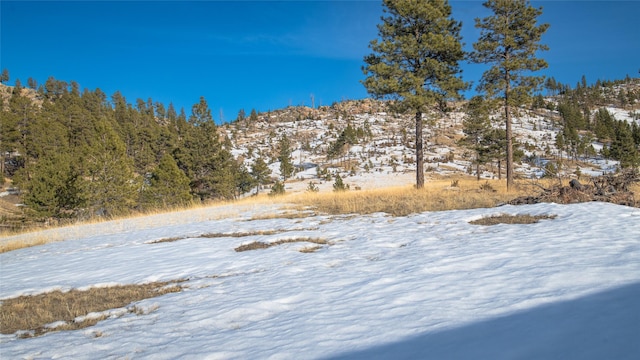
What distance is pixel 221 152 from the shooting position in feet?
114

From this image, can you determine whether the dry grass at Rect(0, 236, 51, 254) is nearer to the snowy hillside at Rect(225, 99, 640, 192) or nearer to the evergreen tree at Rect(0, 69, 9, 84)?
the snowy hillside at Rect(225, 99, 640, 192)

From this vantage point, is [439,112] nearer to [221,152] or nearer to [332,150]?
[221,152]

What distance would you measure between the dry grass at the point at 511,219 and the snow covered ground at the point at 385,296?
0.46 metres

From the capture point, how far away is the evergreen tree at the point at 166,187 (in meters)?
27.8

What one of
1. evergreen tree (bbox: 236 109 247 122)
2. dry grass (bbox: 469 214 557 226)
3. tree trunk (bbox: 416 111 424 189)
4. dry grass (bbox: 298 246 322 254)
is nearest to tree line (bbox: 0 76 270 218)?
tree trunk (bbox: 416 111 424 189)

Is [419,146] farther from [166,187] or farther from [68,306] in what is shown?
[166,187]

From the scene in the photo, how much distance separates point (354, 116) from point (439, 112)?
105517 millimetres

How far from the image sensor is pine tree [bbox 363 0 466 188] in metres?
15.3

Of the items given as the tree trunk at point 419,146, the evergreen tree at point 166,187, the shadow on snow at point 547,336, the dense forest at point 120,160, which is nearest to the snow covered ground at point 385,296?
the shadow on snow at point 547,336


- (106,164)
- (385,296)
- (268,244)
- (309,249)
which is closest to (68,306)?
(268,244)

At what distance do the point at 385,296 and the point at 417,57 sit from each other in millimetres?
15080

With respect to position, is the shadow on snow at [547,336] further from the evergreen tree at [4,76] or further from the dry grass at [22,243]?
the evergreen tree at [4,76]

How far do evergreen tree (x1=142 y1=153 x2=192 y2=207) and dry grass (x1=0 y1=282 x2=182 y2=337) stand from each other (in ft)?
79.6

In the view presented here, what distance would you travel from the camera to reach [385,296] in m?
3.23
